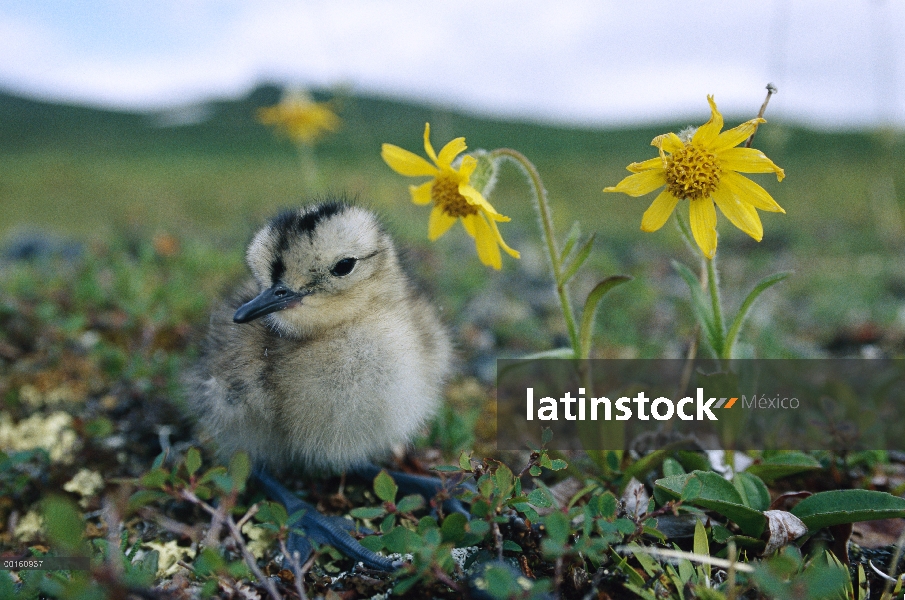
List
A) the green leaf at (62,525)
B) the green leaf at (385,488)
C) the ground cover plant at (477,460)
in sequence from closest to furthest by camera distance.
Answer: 1. the green leaf at (62,525)
2. the ground cover plant at (477,460)
3. the green leaf at (385,488)

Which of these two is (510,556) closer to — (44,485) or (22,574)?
(22,574)

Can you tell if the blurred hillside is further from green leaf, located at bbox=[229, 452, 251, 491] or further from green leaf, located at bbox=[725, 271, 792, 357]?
green leaf, located at bbox=[725, 271, 792, 357]

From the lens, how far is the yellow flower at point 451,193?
1.98m

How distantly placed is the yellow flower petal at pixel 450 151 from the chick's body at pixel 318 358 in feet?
1.20

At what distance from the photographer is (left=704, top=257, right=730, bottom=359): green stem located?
6.51 ft

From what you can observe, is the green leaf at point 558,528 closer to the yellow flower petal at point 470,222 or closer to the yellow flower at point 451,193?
the yellow flower at point 451,193

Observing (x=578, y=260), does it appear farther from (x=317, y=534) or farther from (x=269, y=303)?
(x=317, y=534)

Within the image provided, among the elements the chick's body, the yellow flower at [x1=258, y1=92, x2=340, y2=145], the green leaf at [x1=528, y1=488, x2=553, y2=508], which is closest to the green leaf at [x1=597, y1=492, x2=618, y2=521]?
the green leaf at [x1=528, y1=488, x2=553, y2=508]

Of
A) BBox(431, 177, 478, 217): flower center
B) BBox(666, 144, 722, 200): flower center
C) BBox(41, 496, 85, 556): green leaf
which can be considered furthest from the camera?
BBox(431, 177, 478, 217): flower center

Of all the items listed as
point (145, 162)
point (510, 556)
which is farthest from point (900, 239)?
point (145, 162)

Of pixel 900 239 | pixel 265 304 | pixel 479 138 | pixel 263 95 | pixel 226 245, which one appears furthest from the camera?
pixel 263 95

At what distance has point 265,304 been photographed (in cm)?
198

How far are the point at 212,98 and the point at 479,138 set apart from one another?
1771 centimetres

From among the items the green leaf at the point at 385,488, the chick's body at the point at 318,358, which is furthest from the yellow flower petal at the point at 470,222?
the green leaf at the point at 385,488
